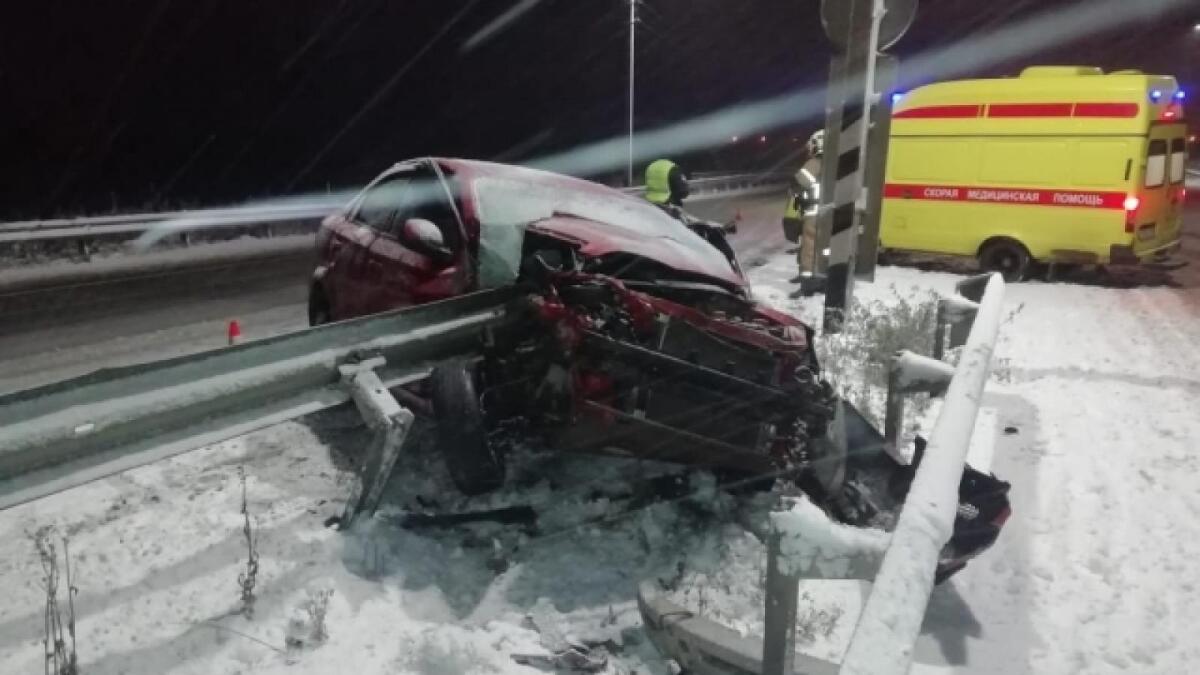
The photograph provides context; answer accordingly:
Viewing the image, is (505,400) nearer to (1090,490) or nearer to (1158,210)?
(1090,490)

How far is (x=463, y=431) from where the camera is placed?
3.97 meters

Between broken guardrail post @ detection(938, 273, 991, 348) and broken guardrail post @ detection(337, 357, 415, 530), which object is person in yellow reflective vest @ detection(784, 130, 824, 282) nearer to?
broken guardrail post @ detection(938, 273, 991, 348)

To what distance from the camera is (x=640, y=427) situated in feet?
12.9

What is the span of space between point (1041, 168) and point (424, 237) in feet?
29.1

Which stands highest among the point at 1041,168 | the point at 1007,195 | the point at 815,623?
the point at 1041,168

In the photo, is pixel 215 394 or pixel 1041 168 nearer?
pixel 215 394

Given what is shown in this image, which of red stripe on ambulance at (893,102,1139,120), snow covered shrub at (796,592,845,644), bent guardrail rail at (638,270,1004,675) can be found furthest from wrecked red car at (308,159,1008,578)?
red stripe on ambulance at (893,102,1139,120)

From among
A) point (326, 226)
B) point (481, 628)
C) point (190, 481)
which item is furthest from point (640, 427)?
point (326, 226)

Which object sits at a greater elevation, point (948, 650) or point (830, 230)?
point (830, 230)

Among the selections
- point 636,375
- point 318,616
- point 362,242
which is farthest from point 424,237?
point 318,616

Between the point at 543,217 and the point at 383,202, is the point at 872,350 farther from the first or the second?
the point at 383,202

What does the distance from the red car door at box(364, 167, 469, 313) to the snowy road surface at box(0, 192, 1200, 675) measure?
896 millimetres

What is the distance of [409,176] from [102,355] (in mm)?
3757

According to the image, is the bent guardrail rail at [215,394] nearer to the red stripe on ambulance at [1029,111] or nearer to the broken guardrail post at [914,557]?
the broken guardrail post at [914,557]
